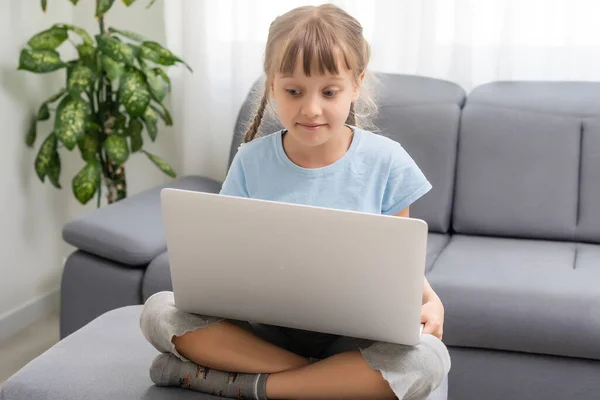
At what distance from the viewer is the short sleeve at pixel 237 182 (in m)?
1.78

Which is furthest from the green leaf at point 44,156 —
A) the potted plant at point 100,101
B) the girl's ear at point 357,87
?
the girl's ear at point 357,87

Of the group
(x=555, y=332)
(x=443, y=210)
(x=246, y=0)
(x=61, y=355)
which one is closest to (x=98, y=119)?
(x=246, y=0)

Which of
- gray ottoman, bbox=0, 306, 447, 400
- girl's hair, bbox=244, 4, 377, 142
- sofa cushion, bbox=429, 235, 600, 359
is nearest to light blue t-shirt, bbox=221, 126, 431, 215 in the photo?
girl's hair, bbox=244, 4, 377, 142

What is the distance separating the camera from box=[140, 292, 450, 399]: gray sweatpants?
1489mm

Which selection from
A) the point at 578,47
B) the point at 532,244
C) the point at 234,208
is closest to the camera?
the point at 234,208

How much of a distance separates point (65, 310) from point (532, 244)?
129cm

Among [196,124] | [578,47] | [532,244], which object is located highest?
[578,47]

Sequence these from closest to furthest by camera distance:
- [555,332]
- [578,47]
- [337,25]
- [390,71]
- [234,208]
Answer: [234,208], [337,25], [555,332], [578,47], [390,71]

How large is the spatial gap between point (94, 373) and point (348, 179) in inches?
22.8

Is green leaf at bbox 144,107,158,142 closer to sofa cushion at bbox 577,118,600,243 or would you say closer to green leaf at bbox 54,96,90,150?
green leaf at bbox 54,96,90,150

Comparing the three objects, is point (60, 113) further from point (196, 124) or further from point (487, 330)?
point (487, 330)

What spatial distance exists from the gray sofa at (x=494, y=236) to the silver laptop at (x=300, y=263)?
0.75 m

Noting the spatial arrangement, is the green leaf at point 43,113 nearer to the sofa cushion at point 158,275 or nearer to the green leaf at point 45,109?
the green leaf at point 45,109

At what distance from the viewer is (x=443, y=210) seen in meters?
2.65
